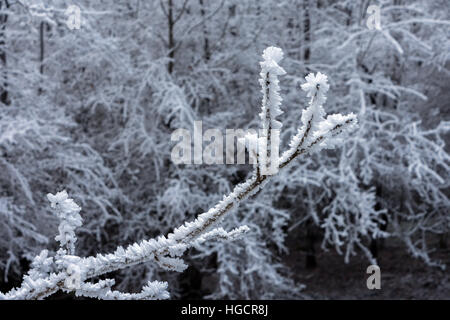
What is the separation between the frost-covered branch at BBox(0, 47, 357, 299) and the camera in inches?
37.0

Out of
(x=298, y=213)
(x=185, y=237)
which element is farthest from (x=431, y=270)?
(x=185, y=237)

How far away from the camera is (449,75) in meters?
9.06

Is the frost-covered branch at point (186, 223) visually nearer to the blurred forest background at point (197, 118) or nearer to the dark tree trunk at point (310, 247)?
the blurred forest background at point (197, 118)

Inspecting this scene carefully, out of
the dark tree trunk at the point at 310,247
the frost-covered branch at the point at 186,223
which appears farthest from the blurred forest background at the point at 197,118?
the frost-covered branch at the point at 186,223

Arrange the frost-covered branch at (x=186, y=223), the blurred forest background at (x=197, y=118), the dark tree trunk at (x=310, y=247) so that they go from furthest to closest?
the dark tree trunk at (x=310, y=247), the blurred forest background at (x=197, y=118), the frost-covered branch at (x=186, y=223)

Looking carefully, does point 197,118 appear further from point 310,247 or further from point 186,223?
point 186,223

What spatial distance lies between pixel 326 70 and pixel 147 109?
3.37m

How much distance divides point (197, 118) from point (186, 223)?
607cm

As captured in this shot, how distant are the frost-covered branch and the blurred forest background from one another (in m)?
5.07

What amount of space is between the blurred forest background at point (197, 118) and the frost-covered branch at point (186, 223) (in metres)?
5.07

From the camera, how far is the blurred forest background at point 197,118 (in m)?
6.59

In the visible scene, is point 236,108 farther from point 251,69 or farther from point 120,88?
point 120,88

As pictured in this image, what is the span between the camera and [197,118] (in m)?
7.13

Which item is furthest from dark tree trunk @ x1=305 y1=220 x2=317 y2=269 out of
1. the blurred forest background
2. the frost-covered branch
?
the frost-covered branch
